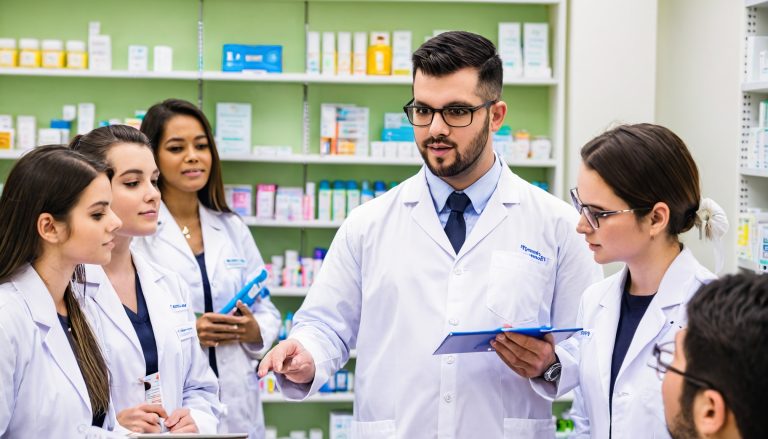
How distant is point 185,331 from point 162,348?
121mm

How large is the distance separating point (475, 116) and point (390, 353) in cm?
63

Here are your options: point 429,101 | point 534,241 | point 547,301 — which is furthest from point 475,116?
point 547,301

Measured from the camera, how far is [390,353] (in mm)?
2146

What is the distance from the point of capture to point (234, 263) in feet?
11.4

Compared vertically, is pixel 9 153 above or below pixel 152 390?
above

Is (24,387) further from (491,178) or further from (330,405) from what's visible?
(330,405)

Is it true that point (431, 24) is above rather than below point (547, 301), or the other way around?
above

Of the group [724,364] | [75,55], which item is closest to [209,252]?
[75,55]

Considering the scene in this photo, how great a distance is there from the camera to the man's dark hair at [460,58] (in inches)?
83.4

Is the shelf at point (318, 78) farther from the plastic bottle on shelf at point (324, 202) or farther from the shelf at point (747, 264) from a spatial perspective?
the shelf at point (747, 264)

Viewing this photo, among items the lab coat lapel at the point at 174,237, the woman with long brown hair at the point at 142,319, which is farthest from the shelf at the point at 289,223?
the woman with long brown hair at the point at 142,319

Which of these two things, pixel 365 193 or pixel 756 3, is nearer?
pixel 756 3

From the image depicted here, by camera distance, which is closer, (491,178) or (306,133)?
(491,178)

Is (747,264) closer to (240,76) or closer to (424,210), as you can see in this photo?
(424,210)
